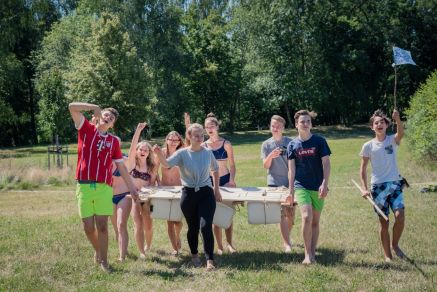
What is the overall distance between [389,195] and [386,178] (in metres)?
0.22

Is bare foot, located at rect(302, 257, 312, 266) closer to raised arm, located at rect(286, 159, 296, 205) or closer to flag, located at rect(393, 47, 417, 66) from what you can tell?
raised arm, located at rect(286, 159, 296, 205)

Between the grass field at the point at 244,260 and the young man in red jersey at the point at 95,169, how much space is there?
2.16ft

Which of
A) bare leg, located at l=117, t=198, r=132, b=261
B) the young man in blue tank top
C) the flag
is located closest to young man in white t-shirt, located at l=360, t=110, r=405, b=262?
the young man in blue tank top

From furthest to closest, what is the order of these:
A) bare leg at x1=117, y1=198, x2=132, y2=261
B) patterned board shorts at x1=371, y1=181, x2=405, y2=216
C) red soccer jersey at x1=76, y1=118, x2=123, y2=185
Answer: bare leg at x1=117, y1=198, x2=132, y2=261 < patterned board shorts at x1=371, y1=181, x2=405, y2=216 < red soccer jersey at x1=76, y1=118, x2=123, y2=185

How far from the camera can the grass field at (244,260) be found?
5676mm

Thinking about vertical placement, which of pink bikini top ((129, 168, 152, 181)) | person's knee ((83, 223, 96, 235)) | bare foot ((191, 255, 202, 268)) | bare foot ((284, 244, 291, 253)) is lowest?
bare foot ((284, 244, 291, 253))

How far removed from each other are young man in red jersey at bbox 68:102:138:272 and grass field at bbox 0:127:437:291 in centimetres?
66

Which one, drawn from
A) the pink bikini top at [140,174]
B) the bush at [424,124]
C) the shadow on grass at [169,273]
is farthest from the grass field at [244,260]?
the bush at [424,124]

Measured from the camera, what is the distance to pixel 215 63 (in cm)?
4628

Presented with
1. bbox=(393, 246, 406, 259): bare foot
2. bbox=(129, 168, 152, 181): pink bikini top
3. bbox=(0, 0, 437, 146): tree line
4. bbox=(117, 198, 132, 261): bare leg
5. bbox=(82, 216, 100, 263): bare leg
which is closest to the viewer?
bbox=(82, 216, 100, 263): bare leg

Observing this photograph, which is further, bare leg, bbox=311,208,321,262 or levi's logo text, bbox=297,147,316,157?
bare leg, bbox=311,208,321,262

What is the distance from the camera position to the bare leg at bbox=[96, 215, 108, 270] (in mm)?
6191

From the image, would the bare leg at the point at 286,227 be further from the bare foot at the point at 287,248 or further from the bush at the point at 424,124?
the bush at the point at 424,124

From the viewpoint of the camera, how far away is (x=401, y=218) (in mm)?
6367
